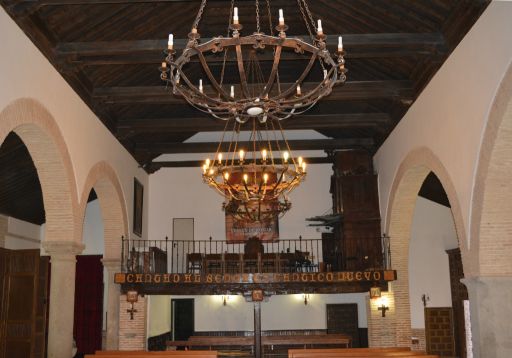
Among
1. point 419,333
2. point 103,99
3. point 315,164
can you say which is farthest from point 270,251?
point 103,99

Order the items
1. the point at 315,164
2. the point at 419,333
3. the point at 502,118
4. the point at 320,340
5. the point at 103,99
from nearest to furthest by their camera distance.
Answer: the point at 502,118
the point at 103,99
the point at 320,340
the point at 419,333
the point at 315,164

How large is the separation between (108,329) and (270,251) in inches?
204

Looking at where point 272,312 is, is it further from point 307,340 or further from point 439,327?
point 439,327

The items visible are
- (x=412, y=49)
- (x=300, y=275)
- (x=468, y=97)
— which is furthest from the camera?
(x=300, y=275)

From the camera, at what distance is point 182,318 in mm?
16984

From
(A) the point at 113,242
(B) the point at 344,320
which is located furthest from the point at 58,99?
(B) the point at 344,320

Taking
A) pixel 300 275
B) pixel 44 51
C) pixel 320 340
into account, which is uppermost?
pixel 44 51

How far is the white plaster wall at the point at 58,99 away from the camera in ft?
23.2

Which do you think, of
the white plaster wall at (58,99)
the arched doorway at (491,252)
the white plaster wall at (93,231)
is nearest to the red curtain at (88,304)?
the white plaster wall at (93,231)

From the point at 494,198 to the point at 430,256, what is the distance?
8823 mm

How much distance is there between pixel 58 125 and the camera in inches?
348

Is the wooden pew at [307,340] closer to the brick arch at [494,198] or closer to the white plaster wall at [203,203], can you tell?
the white plaster wall at [203,203]

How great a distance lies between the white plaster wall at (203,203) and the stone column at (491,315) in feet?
29.3

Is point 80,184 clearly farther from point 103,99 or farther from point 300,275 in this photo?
point 300,275
